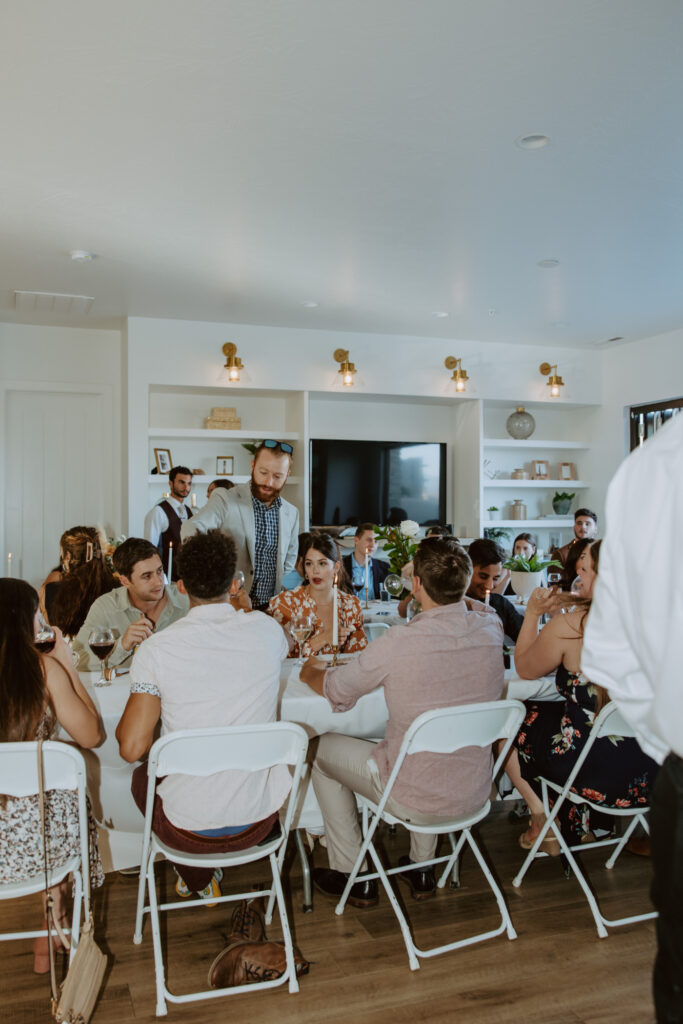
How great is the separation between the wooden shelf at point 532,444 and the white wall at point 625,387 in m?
0.21

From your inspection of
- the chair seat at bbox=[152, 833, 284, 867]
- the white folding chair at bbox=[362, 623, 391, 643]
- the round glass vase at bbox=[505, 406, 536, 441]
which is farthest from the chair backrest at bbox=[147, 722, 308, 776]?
the round glass vase at bbox=[505, 406, 536, 441]

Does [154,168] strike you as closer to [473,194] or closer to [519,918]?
[473,194]

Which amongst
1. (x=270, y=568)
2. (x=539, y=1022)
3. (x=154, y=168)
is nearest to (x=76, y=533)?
(x=270, y=568)

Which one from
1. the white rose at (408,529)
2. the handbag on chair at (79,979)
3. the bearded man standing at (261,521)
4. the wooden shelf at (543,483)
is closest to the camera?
the handbag on chair at (79,979)

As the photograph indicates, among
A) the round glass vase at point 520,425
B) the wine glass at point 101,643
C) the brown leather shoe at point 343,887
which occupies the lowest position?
the brown leather shoe at point 343,887

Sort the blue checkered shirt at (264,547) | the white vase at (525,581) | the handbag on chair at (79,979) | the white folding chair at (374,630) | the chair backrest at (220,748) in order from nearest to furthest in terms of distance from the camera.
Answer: the handbag on chair at (79,979), the chair backrest at (220,748), the white folding chair at (374,630), the blue checkered shirt at (264,547), the white vase at (525,581)

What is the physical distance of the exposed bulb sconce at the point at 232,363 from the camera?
6273mm

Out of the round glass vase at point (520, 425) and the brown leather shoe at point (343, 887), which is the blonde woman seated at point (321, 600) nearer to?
the brown leather shoe at point (343, 887)

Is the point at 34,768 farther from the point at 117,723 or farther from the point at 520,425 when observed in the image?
the point at 520,425

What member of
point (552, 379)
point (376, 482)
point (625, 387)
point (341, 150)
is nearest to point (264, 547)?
point (341, 150)

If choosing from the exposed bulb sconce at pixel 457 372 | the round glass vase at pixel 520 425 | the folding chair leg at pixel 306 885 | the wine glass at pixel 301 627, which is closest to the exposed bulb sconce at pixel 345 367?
the exposed bulb sconce at pixel 457 372

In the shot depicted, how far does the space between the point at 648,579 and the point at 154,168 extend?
3.22 meters

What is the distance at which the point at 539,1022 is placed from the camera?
192cm

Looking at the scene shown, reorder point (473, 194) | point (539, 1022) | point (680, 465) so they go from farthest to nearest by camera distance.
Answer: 1. point (473, 194)
2. point (539, 1022)
3. point (680, 465)
